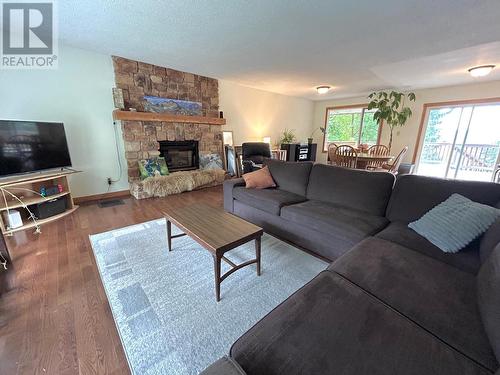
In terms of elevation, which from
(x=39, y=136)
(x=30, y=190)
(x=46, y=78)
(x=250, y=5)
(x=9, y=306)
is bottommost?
(x=9, y=306)

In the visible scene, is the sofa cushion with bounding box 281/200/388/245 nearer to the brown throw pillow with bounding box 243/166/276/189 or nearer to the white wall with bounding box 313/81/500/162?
the brown throw pillow with bounding box 243/166/276/189

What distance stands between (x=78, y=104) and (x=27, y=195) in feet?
4.95

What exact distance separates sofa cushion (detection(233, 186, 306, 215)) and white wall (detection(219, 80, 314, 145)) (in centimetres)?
312

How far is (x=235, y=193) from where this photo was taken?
279 cm

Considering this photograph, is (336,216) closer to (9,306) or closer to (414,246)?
(414,246)

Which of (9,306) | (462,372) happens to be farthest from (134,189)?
(462,372)

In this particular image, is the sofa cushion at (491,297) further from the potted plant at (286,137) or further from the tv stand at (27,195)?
the potted plant at (286,137)

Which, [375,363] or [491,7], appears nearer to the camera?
[375,363]

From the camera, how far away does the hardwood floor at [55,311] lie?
108 centimetres

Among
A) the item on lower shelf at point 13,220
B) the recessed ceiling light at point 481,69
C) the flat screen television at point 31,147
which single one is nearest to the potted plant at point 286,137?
the recessed ceiling light at point 481,69

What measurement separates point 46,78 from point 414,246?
15.5 ft

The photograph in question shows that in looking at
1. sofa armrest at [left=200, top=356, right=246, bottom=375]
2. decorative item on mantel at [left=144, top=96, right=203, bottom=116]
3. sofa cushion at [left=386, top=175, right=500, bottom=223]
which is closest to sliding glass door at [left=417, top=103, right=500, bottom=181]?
sofa cushion at [left=386, top=175, right=500, bottom=223]

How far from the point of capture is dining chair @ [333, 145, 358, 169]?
3.99 metres

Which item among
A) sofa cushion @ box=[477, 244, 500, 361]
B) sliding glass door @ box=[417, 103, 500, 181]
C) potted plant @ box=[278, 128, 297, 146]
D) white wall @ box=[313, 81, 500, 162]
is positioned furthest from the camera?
potted plant @ box=[278, 128, 297, 146]
